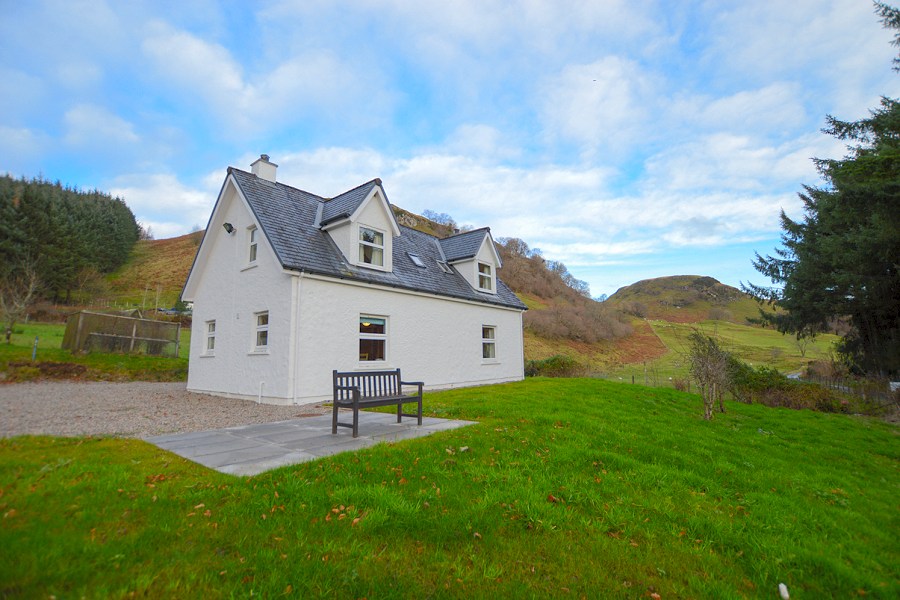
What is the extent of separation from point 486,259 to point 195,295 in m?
13.1

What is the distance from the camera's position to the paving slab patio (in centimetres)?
495

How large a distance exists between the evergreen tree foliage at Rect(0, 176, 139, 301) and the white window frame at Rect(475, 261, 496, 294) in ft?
124

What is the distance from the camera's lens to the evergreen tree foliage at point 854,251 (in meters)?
11.7

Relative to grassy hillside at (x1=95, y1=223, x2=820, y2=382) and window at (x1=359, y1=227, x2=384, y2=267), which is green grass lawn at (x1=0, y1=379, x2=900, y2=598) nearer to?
window at (x1=359, y1=227, x2=384, y2=267)

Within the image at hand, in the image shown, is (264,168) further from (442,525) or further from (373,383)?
(442,525)

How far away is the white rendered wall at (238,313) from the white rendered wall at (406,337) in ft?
2.29

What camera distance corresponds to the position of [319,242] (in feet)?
43.4

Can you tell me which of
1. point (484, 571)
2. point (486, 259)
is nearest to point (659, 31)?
point (486, 259)

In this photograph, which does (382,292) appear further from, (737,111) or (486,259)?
(737,111)

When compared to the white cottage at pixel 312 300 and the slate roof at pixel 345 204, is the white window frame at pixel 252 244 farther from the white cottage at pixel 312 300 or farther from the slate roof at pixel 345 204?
the slate roof at pixel 345 204

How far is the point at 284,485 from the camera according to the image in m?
3.91

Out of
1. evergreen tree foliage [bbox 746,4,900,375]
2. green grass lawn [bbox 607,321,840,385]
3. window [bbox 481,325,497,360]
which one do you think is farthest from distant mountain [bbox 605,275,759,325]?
window [bbox 481,325,497,360]

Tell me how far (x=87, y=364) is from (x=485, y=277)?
60.7 ft

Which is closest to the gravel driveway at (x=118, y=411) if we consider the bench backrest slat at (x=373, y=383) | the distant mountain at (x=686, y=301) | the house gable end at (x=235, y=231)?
the bench backrest slat at (x=373, y=383)
